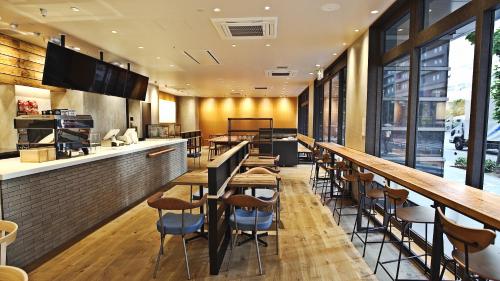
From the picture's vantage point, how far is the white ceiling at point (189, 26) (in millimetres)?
3561

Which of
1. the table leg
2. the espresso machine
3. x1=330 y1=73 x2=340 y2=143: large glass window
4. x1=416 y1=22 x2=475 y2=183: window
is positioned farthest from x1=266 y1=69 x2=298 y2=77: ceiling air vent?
the table leg

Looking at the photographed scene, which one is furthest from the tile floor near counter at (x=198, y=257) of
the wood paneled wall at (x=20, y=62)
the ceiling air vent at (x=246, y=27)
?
the wood paneled wall at (x=20, y=62)

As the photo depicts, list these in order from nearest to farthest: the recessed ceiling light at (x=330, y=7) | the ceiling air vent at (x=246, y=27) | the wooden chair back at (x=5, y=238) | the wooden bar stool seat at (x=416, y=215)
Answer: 1. the wooden chair back at (x=5, y=238)
2. the wooden bar stool seat at (x=416, y=215)
3. the recessed ceiling light at (x=330, y=7)
4. the ceiling air vent at (x=246, y=27)

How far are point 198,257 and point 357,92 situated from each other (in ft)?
12.6

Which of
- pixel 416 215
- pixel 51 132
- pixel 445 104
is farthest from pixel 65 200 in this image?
pixel 445 104

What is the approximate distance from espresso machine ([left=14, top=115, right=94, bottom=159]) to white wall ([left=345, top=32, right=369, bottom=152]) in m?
4.30

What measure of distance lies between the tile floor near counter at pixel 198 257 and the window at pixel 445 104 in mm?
1168

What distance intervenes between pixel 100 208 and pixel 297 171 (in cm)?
544

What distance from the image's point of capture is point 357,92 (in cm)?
505

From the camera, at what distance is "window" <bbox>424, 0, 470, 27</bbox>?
271 cm

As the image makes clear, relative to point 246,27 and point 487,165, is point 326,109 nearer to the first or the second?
point 246,27

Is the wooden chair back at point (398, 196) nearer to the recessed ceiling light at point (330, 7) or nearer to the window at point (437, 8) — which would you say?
the window at point (437, 8)

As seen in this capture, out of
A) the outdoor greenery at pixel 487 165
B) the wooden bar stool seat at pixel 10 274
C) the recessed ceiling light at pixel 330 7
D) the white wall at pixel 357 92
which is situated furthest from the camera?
the white wall at pixel 357 92

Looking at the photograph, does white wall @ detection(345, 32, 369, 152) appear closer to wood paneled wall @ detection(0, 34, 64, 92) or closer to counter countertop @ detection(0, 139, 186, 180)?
counter countertop @ detection(0, 139, 186, 180)
